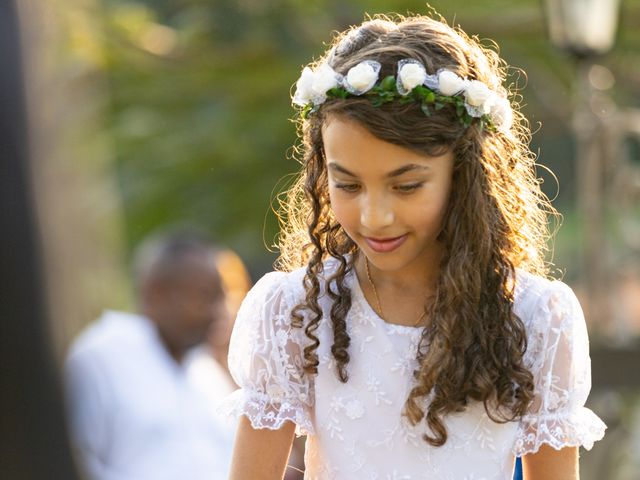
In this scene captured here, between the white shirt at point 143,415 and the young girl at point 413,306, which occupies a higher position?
the young girl at point 413,306

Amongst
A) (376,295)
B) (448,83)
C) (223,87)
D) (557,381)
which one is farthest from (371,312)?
(223,87)

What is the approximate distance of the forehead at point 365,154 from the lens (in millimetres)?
2613

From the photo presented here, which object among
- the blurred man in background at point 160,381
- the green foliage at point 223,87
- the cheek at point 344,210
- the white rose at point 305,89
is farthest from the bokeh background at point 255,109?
the cheek at point 344,210

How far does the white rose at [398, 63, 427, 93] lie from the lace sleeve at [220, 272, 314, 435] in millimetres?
533

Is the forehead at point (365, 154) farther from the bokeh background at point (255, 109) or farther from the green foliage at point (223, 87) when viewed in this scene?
the green foliage at point (223, 87)

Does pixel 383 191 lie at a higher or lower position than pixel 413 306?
higher

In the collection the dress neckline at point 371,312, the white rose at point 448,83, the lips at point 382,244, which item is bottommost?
the dress neckline at point 371,312

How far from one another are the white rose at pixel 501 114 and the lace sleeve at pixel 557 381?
1.19 ft

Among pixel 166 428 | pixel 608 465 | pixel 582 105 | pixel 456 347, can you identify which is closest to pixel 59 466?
pixel 456 347

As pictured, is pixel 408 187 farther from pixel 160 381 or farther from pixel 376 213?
pixel 160 381

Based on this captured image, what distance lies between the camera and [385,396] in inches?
109

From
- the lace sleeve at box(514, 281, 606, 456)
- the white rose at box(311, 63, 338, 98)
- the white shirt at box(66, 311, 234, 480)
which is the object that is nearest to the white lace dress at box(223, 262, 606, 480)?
the lace sleeve at box(514, 281, 606, 456)

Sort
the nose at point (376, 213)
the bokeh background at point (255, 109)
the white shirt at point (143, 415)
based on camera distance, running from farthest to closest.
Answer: the bokeh background at point (255, 109) < the white shirt at point (143, 415) < the nose at point (376, 213)

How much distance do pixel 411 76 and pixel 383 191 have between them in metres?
0.23
